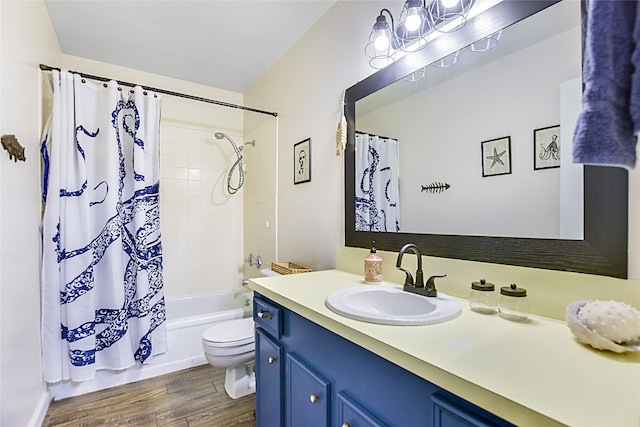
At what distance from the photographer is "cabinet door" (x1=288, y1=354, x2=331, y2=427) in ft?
3.08

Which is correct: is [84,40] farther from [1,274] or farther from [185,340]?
[185,340]

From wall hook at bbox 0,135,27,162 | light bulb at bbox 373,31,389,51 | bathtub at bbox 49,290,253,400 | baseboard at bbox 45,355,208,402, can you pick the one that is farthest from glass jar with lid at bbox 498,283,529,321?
baseboard at bbox 45,355,208,402

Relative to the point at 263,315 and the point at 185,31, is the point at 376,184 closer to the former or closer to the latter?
the point at 263,315

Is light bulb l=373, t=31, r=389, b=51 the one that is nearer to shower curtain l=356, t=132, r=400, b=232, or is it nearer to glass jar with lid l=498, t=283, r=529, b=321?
shower curtain l=356, t=132, r=400, b=232

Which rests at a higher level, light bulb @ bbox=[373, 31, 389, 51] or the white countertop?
light bulb @ bbox=[373, 31, 389, 51]

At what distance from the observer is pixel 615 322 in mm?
628

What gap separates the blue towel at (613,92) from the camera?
1.42ft

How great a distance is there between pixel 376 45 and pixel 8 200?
1.81 m

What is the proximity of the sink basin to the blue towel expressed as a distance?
21.9 inches

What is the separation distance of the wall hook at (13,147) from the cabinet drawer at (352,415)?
5.44ft

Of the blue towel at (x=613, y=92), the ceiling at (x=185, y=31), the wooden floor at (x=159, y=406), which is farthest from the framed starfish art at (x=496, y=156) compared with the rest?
the wooden floor at (x=159, y=406)

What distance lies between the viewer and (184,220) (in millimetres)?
2912

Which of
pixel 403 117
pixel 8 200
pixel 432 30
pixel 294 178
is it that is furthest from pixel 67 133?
pixel 432 30

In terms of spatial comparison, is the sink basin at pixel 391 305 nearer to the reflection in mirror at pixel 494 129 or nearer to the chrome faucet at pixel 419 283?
the chrome faucet at pixel 419 283
